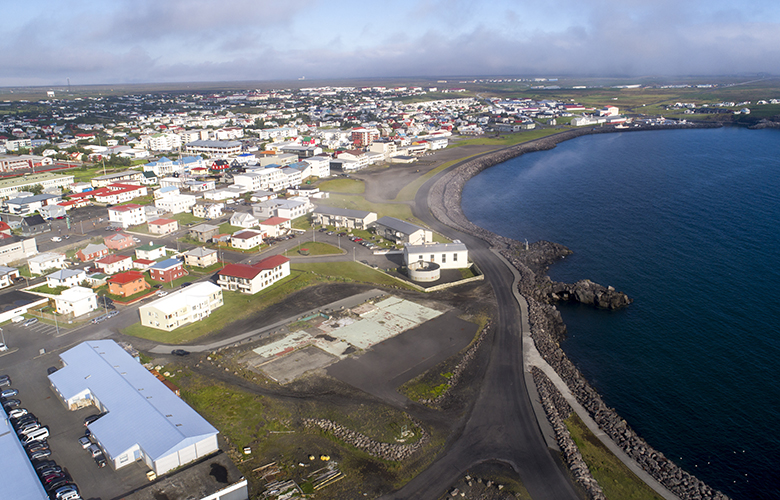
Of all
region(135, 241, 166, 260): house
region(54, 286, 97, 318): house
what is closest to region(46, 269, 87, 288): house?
region(54, 286, 97, 318): house

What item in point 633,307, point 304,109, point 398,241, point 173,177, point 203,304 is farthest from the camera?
point 304,109

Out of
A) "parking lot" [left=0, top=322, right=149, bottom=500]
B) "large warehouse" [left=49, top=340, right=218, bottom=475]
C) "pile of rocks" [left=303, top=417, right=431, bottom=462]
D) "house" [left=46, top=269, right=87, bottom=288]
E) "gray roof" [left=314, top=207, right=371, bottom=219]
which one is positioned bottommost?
"pile of rocks" [left=303, top=417, right=431, bottom=462]

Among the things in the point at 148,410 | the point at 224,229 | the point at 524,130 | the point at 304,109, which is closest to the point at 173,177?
the point at 224,229

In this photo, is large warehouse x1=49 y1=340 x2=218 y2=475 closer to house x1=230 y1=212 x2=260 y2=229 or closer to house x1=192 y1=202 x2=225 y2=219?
house x1=230 y1=212 x2=260 y2=229

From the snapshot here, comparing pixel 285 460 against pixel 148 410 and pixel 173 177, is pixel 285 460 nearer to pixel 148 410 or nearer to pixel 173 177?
pixel 148 410

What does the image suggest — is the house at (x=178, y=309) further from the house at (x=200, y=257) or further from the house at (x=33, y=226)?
the house at (x=33, y=226)

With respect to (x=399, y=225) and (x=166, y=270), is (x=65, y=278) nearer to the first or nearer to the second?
(x=166, y=270)

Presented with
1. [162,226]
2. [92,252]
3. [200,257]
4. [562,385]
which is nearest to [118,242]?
[92,252]
